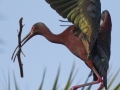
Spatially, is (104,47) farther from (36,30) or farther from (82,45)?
(36,30)

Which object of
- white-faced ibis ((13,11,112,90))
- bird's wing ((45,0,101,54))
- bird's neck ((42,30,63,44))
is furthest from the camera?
bird's neck ((42,30,63,44))

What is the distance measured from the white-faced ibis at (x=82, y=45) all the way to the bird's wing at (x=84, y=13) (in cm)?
19

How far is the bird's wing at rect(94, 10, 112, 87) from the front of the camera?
18.4 ft

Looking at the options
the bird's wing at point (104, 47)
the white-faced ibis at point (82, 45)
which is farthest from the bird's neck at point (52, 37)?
the bird's wing at point (104, 47)

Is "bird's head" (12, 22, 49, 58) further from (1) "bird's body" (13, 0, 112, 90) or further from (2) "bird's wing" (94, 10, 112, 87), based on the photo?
(2) "bird's wing" (94, 10, 112, 87)

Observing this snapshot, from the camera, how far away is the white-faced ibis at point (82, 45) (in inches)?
220

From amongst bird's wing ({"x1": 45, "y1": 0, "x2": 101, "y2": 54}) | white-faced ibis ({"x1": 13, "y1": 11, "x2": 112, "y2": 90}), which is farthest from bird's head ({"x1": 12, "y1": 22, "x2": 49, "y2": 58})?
bird's wing ({"x1": 45, "y1": 0, "x2": 101, "y2": 54})

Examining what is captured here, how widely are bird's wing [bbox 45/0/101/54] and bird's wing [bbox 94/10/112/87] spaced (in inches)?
11.3

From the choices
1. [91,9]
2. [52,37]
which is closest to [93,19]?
[91,9]

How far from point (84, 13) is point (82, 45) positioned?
456 millimetres

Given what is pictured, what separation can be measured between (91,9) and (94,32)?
0.22 m

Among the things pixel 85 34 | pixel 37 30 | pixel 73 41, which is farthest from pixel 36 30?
pixel 85 34

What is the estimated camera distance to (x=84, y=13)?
17.4 feet

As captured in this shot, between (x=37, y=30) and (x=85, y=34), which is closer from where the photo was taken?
(x=85, y=34)
